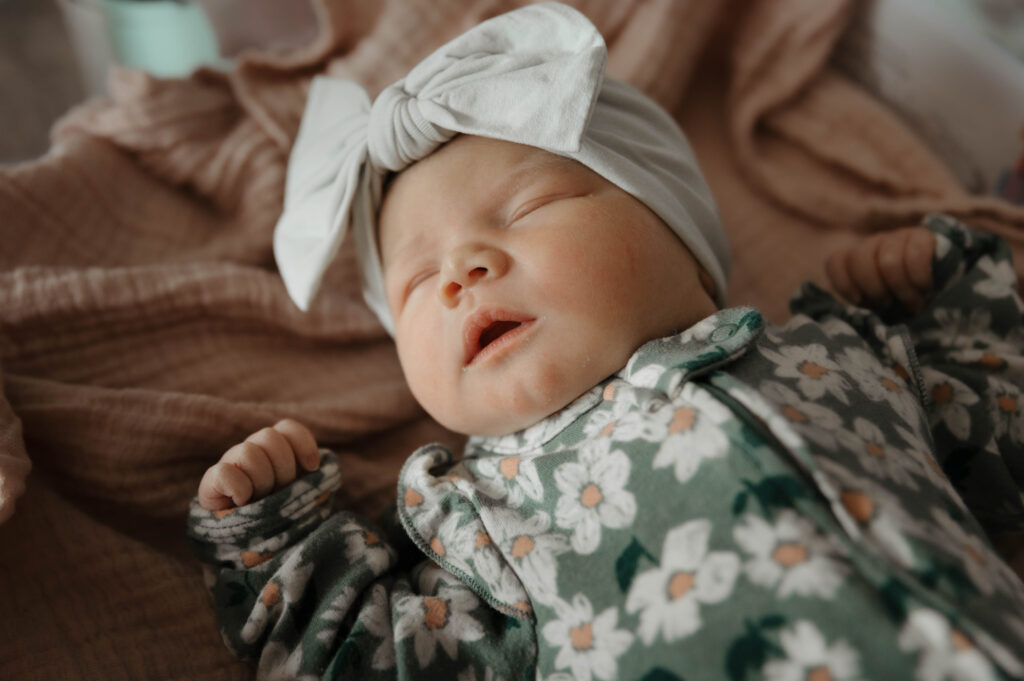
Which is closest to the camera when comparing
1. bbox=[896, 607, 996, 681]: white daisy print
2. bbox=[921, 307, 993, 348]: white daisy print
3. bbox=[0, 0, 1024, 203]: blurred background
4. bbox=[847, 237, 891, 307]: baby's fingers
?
bbox=[896, 607, 996, 681]: white daisy print

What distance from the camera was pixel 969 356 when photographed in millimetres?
1066

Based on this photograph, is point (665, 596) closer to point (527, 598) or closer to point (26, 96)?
point (527, 598)

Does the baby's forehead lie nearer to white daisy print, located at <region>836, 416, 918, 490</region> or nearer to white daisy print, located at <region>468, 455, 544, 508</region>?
white daisy print, located at <region>468, 455, 544, 508</region>

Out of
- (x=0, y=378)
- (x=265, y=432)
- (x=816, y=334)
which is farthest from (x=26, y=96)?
(x=816, y=334)

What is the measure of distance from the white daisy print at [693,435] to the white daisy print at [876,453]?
0.13 m

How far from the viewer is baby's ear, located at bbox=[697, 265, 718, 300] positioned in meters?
1.05

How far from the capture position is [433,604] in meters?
0.91

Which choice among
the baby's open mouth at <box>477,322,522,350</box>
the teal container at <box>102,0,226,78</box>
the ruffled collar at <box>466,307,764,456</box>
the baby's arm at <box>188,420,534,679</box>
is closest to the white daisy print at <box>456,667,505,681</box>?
the baby's arm at <box>188,420,534,679</box>

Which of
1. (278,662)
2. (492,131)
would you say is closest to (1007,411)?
(492,131)

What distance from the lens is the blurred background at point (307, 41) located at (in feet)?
4.51

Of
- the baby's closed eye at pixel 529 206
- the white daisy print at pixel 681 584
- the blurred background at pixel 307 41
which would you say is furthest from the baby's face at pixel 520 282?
the blurred background at pixel 307 41

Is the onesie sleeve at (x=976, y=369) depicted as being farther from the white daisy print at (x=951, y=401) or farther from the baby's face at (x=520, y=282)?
the baby's face at (x=520, y=282)

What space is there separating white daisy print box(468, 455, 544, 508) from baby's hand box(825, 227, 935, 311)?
652 mm

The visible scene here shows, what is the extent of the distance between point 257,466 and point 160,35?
115 cm
